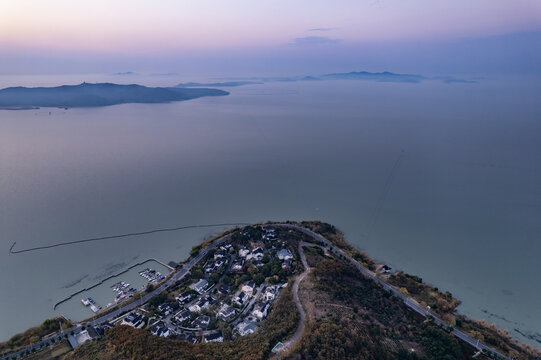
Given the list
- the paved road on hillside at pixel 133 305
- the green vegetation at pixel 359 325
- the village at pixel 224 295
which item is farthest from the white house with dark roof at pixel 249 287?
the paved road on hillside at pixel 133 305

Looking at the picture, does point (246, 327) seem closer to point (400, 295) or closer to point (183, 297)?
point (183, 297)

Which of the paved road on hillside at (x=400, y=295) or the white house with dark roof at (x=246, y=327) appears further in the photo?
the white house with dark roof at (x=246, y=327)

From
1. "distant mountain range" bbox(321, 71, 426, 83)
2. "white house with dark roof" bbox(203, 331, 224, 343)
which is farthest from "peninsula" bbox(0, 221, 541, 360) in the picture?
"distant mountain range" bbox(321, 71, 426, 83)

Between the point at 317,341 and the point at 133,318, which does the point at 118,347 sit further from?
the point at 317,341

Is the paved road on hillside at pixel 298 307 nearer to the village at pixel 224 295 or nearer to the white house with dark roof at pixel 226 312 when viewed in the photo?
the village at pixel 224 295

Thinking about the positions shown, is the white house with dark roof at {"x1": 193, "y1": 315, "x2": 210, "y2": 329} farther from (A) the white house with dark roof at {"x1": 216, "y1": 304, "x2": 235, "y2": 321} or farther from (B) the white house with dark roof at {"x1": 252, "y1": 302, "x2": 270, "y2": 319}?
(B) the white house with dark roof at {"x1": 252, "y1": 302, "x2": 270, "y2": 319}

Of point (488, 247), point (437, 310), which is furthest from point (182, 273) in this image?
point (488, 247)
